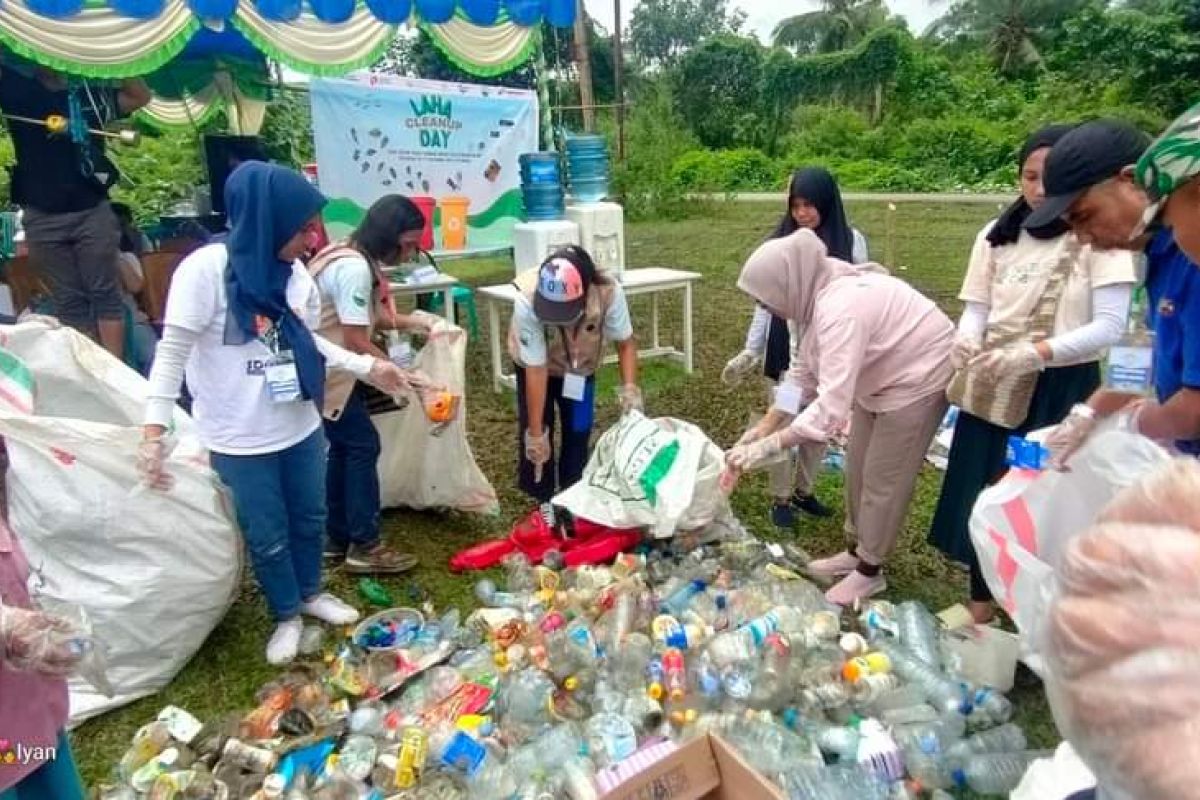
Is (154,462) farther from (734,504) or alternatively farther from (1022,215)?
(1022,215)

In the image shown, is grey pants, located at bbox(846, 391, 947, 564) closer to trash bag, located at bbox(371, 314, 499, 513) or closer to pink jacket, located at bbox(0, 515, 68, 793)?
trash bag, located at bbox(371, 314, 499, 513)

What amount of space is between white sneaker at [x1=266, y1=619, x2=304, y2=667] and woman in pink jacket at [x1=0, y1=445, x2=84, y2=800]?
1.08 metres

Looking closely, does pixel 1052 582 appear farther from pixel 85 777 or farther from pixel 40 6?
pixel 40 6

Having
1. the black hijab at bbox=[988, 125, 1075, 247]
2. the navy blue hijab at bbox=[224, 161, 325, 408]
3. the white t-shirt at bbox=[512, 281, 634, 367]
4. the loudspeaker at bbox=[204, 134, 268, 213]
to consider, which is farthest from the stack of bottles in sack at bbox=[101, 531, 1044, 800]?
the loudspeaker at bbox=[204, 134, 268, 213]

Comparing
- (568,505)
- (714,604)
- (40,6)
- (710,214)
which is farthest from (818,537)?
(710,214)

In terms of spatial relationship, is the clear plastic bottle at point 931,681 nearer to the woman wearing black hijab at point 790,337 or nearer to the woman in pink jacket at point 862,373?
the woman in pink jacket at point 862,373

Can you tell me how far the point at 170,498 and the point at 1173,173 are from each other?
2.65 metres

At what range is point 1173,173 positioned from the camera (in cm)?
139

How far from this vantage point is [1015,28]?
89.3 feet

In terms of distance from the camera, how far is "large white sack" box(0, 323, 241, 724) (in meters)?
2.38

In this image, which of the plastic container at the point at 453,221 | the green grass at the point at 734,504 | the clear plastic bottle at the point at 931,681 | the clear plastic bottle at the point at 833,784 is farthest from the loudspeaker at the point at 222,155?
the clear plastic bottle at the point at 833,784

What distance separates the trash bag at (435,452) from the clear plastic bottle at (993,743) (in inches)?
84.1

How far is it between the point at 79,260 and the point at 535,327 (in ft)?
9.53

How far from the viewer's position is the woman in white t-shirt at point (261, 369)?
7.77ft
